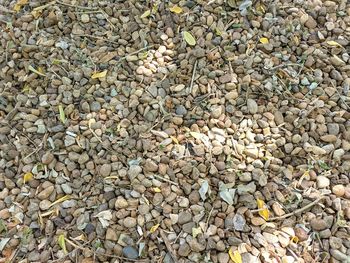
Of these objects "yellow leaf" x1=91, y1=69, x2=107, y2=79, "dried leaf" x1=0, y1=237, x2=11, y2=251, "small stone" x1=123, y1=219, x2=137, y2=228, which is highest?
"yellow leaf" x1=91, y1=69, x2=107, y2=79

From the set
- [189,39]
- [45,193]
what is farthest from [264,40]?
[45,193]

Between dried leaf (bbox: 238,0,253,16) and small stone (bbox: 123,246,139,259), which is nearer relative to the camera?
small stone (bbox: 123,246,139,259)

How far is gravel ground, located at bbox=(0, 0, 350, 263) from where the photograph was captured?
54.0 inches

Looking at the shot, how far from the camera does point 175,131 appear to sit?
1515 mm

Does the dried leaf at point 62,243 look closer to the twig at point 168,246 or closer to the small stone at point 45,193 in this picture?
the small stone at point 45,193

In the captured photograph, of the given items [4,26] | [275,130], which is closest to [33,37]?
[4,26]

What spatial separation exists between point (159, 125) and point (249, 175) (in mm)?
324

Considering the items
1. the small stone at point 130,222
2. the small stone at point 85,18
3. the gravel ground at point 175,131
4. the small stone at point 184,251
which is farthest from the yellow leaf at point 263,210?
the small stone at point 85,18

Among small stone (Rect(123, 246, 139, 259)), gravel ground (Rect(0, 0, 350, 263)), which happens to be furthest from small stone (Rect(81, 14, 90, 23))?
small stone (Rect(123, 246, 139, 259))

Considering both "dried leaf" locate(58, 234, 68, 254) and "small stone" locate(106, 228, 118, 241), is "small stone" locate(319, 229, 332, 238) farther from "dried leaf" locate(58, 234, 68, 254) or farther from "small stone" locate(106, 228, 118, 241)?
"dried leaf" locate(58, 234, 68, 254)

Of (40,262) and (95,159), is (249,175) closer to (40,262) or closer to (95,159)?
(95,159)

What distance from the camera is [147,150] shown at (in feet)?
4.84

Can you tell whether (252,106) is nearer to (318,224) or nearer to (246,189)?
(246,189)

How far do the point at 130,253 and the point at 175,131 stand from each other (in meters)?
0.40
